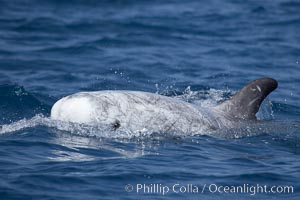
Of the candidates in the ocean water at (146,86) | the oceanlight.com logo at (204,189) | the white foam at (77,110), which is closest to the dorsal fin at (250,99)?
the ocean water at (146,86)

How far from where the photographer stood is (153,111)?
12531mm

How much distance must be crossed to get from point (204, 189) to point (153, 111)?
2.98 metres

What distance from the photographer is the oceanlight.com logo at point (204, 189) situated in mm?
9727

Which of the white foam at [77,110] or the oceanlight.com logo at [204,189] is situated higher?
the white foam at [77,110]

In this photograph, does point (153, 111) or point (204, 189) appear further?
point (153, 111)

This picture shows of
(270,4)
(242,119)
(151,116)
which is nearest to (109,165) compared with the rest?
(151,116)

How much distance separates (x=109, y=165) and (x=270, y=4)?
17604 millimetres

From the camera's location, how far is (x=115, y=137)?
12.0 meters

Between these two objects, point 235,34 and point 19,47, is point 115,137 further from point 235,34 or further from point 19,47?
point 235,34

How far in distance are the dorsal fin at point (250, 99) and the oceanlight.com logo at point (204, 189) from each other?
3.41 metres

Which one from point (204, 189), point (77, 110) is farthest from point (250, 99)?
point (204, 189)
